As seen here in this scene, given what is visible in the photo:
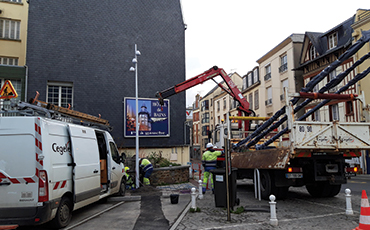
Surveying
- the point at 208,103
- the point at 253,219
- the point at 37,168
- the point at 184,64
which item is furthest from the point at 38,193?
the point at 208,103

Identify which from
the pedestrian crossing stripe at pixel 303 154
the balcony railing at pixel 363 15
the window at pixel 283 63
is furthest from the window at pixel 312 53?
the pedestrian crossing stripe at pixel 303 154

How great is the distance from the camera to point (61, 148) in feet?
21.4

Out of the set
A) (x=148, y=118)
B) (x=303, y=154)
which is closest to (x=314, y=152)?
(x=303, y=154)

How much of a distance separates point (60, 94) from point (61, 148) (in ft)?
38.3

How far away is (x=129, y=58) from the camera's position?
18344 millimetres

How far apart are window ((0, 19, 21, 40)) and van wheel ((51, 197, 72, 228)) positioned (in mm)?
15086

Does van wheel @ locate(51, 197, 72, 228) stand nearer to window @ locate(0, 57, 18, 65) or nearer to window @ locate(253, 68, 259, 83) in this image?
window @ locate(0, 57, 18, 65)

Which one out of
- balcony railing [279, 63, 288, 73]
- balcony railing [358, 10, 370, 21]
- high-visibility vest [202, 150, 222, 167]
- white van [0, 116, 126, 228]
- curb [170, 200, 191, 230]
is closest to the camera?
white van [0, 116, 126, 228]

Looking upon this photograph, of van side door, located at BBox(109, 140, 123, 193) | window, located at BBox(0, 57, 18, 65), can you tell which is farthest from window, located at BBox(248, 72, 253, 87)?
van side door, located at BBox(109, 140, 123, 193)

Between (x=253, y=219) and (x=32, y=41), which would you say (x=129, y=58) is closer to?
(x=32, y=41)

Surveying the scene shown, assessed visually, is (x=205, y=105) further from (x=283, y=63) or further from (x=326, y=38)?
(x=326, y=38)

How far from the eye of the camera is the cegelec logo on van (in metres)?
6.22

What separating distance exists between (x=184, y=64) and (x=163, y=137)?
505cm

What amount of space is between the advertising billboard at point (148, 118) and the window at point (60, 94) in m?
3.25
